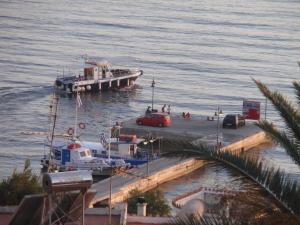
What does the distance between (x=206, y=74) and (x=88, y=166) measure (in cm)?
2413

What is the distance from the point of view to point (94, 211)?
15.3 meters

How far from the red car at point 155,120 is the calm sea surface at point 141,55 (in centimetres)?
186

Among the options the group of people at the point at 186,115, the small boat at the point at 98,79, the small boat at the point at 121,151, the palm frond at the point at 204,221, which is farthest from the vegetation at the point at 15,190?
the small boat at the point at 98,79

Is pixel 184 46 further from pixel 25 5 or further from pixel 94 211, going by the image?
pixel 94 211

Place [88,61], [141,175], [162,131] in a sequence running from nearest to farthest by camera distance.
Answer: [141,175] < [162,131] < [88,61]

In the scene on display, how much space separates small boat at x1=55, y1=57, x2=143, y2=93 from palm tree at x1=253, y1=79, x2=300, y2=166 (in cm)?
3831

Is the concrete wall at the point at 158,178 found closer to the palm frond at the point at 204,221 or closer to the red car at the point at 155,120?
the red car at the point at 155,120

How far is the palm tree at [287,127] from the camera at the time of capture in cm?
1052

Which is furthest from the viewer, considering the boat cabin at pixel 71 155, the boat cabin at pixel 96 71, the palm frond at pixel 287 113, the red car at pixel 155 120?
the boat cabin at pixel 96 71

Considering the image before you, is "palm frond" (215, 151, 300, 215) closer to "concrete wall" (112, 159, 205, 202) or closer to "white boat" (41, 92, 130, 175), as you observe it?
"concrete wall" (112, 159, 205, 202)

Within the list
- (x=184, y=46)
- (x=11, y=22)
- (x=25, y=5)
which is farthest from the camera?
(x=25, y=5)

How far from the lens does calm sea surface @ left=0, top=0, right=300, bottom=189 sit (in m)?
44.1

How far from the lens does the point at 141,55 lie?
6378 centimetres

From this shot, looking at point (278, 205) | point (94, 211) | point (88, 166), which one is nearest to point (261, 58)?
point (88, 166)
